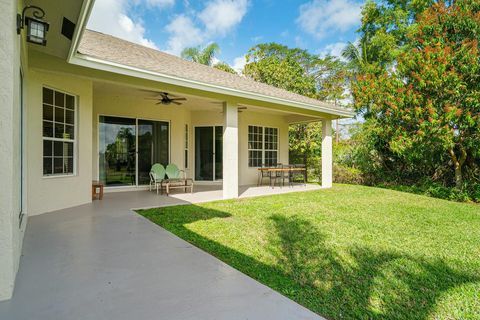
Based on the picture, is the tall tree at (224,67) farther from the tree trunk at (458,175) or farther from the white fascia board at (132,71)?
the tree trunk at (458,175)

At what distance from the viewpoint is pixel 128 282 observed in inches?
111

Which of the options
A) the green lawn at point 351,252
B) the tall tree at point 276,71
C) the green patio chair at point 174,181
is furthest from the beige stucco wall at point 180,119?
the tall tree at point 276,71

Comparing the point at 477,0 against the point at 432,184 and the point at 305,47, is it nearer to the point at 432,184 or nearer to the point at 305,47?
the point at 432,184

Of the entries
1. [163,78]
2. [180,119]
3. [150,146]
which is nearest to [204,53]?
[180,119]

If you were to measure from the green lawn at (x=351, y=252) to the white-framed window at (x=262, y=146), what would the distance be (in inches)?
219

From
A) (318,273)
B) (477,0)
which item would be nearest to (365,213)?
(318,273)

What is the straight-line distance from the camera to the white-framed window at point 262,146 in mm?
12586

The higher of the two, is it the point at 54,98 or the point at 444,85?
the point at 444,85

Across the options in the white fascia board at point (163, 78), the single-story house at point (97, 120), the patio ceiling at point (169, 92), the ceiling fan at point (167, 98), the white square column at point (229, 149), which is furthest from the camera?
the ceiling fan at point (167, 98)

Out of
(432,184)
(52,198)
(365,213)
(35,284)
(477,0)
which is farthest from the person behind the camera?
(432,184)

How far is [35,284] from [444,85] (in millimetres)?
10978

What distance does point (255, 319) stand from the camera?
2.22 metres

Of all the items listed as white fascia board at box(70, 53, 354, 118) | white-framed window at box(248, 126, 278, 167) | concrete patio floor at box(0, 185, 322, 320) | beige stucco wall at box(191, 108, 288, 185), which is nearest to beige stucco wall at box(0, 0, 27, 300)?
concrete patio floor at box(0, 185, 322, 320)

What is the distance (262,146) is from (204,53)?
1451 cm
